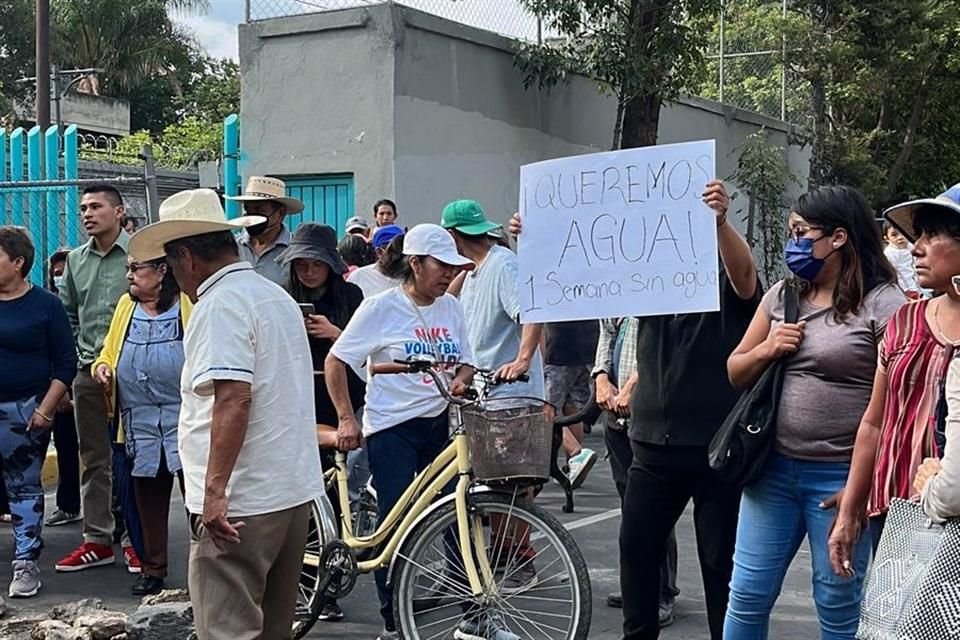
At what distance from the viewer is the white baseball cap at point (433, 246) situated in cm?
525

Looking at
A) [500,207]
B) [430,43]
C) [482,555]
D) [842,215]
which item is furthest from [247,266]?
[500,207]

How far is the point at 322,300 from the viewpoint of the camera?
6.13 meters

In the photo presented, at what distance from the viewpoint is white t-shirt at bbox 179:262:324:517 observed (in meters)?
3.83

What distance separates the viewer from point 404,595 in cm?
506

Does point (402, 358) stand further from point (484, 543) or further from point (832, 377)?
point (832, 377)

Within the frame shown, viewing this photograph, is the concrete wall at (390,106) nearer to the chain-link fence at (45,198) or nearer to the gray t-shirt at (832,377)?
the chain-link fence at (45,198)

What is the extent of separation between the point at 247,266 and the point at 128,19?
39.4 metres

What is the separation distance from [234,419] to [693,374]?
5.72 feet

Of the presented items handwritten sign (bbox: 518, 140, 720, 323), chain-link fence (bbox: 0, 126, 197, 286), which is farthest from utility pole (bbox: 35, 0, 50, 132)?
handwritten sign (bbox: 518, 140, 720, 323)

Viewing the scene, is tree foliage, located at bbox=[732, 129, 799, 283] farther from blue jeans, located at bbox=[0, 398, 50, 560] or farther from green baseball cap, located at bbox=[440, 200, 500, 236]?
blue jeans, located at bbox=[0, 398, 50, 560]

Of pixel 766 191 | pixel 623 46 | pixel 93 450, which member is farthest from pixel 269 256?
pixel 766 191

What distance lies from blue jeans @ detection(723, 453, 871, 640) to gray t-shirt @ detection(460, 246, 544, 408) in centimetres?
222

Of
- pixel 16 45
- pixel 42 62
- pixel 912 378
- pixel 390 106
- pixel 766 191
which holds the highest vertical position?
pixel 16 45

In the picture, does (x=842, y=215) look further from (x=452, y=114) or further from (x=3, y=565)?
(x=452, y=114)
